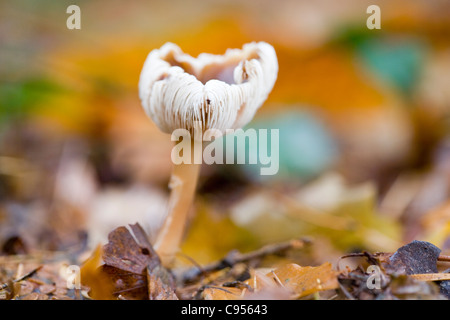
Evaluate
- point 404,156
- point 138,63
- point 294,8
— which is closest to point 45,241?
point 138,63

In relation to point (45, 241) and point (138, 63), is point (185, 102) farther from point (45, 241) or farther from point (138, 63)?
point (138, 63)

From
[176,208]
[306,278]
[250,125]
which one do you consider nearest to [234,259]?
[176,208]

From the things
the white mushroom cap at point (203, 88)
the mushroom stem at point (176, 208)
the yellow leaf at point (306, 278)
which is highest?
the white mushroom cap at point (203, 88)

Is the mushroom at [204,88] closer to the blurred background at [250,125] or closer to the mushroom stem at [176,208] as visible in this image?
the mushroom stem at [176,208]

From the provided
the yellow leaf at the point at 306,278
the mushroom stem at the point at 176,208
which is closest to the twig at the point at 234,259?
the mushroom stem at the point at 176,208

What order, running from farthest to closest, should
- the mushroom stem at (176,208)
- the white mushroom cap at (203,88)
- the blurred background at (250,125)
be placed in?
the blurred background at (250,125)
the mushroom stem at (176,208)
the white mushroom cap at (203,88)

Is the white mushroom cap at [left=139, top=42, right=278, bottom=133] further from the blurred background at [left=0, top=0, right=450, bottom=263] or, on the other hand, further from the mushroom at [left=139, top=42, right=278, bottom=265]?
the blurred background at [left=0, top=0, right=450, bottom=263]
